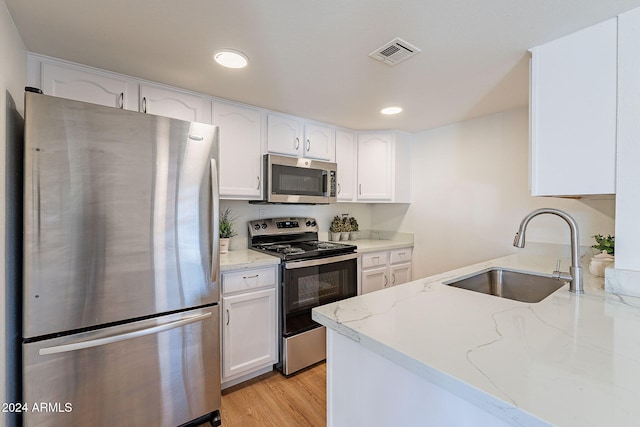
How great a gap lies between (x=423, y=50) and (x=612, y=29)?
78 cm

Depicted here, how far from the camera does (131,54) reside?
60.1 inches

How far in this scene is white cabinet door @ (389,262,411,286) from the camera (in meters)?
2.98

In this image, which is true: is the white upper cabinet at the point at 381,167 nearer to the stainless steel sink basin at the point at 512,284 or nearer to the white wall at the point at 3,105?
the stainless steel sink basin at the point at 512,284

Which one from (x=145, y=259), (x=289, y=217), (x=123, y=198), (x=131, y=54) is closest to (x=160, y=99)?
(x=131, y=54)

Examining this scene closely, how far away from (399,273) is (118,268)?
101 inches

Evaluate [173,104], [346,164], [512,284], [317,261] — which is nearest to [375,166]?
[346,164]

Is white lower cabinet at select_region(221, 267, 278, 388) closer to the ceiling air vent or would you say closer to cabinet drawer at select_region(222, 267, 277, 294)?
cabinet drawer at select_region(222, 267, 277, 294)

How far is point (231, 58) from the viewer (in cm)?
156

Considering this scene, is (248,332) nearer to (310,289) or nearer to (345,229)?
(310,289)

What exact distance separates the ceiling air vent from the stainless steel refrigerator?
3.37 ft

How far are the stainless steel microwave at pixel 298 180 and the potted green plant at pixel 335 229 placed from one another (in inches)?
19.4

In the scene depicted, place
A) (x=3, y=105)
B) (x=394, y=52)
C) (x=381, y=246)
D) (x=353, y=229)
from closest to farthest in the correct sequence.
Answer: (x=3, y=105) < (x=394, y=52) < (x=381, y=246) < (x=353, y=229)

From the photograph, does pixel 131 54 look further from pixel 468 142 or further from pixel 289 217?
pixel 468 142

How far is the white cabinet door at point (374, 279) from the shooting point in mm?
2711
